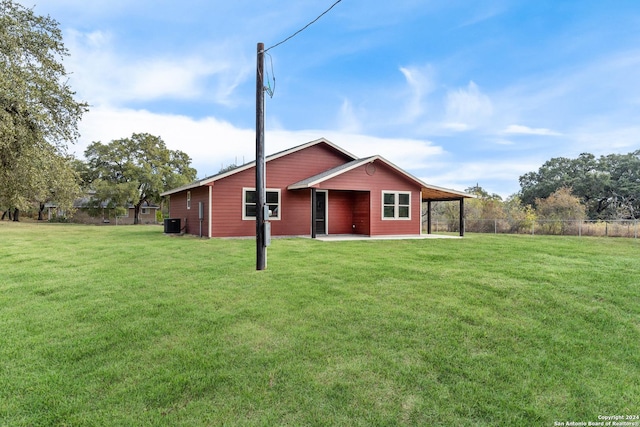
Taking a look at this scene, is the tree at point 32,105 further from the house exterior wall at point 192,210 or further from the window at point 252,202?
the window at point 252,202

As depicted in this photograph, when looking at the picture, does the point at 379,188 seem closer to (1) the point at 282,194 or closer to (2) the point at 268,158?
(1) the point at 282,194

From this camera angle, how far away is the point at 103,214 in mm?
36094

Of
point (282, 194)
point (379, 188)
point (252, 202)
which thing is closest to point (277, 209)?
point (282, 194)

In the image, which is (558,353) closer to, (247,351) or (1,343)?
(247,351)

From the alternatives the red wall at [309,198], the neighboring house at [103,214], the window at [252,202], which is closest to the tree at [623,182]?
the red wall at [309,198]

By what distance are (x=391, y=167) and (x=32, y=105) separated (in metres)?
13.2

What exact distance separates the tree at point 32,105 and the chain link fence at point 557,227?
71.9 ft

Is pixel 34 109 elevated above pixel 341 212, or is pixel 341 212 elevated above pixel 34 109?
pixel 34 109

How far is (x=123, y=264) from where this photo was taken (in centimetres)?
758

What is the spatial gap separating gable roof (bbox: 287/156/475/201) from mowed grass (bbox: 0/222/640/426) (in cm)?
742

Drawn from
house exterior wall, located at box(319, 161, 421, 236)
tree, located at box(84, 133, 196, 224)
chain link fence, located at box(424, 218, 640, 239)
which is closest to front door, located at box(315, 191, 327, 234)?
house exterior wall, located at box(319, 161, 421, 236)

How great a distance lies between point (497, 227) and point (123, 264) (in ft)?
69.3

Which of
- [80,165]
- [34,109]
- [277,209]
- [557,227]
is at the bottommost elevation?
[557,227]

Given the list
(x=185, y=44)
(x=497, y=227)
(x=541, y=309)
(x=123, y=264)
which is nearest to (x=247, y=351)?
(x=541, y=309)
